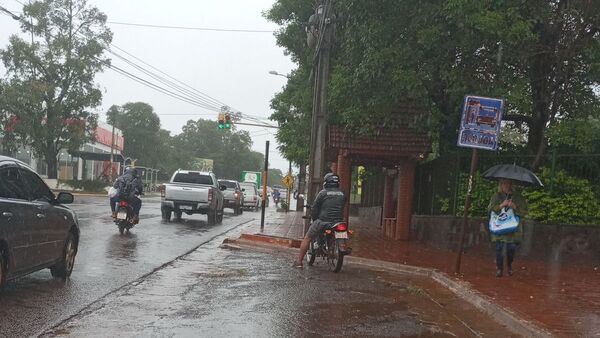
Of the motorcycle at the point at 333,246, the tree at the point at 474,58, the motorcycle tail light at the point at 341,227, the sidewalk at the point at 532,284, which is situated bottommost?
the sidewalk at the point at 532,284

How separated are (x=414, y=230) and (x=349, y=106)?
4.36 m

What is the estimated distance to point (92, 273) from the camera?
371 inches

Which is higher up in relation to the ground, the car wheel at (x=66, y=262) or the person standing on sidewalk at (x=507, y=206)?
the person standing on sidewalk at (x=507, y=206)

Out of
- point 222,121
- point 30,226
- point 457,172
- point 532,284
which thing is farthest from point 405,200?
point 222,121

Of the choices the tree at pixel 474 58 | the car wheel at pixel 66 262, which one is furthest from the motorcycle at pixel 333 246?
the car wheel at pixel 66 262

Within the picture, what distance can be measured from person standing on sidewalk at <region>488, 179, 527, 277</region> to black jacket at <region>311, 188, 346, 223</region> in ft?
8.18

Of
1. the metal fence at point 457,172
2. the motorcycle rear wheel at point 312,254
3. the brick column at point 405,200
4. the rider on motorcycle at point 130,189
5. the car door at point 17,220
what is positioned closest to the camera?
the car door at point 17,220

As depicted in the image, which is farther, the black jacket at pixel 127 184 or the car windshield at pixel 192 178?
the car windshield at pixel 192 178

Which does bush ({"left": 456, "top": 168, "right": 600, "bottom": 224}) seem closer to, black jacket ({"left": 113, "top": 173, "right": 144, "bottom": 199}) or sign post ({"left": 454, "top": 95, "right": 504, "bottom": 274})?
sign post ({"left": 454, "top": 95, "right": 504, "bottom": 274})

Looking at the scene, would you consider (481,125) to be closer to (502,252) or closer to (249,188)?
(502,252)

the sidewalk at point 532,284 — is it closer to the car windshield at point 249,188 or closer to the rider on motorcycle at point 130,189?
the rider on motorcycle at point 130,189

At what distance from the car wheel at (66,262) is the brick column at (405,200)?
1005 centimetres

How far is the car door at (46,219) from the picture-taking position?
298 inches

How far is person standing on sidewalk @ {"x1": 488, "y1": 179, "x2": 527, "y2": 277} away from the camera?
33.5 ft
